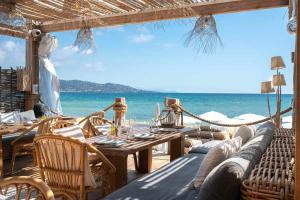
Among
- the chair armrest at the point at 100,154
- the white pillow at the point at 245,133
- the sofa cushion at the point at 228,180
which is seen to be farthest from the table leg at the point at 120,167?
the sofa cushion at the point at 228,180

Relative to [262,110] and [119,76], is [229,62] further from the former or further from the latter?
[119,76]

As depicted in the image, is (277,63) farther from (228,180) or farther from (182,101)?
(182,101)

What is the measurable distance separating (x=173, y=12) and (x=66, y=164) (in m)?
3.05

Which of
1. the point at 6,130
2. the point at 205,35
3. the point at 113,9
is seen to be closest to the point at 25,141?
the point at 6,130

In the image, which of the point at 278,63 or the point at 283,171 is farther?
the point at 278,63

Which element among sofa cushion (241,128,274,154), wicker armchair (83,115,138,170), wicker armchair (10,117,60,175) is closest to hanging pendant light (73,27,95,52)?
wicker armchair (83,115,138,170)

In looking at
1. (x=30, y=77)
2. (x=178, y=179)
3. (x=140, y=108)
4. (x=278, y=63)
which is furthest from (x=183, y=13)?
(x=140, y=108)

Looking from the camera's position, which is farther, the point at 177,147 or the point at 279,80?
the point at 279,80

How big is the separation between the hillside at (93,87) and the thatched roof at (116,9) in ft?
89.8

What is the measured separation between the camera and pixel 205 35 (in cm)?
456

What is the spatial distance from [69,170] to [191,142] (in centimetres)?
341

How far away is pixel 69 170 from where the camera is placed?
2.58 metres

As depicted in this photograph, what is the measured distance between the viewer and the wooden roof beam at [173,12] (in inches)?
175

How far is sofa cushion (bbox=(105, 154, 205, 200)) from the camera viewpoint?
2266 millimetres
